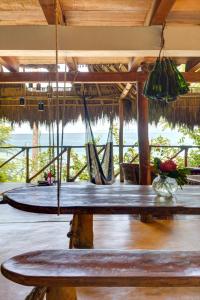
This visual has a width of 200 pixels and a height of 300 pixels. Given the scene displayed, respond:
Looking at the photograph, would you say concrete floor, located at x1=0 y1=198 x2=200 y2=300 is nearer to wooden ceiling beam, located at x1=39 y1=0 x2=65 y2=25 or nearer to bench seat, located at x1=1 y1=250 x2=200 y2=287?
bench seat, located at x1=1 y1=250 x2=200 y2=287

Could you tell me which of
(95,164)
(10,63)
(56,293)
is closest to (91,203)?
(56,293)

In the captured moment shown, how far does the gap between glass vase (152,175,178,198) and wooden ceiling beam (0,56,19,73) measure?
92.0 inches

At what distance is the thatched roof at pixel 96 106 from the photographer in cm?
720

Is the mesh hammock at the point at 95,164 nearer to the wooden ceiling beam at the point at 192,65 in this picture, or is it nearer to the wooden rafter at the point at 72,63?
the wooden rafter at the point at 72,63

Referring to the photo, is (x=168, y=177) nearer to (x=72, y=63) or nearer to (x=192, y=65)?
(x=72, y=63)

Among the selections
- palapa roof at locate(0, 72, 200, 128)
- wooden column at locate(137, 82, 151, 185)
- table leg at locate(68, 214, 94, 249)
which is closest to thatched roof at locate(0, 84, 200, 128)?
palapa roof at locate(0, 72, 200, 128)

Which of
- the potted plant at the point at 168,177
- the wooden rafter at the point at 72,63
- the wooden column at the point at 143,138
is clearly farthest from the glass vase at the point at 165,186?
the wooden rafter at the point at 72,63

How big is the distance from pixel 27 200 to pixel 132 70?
101 inches

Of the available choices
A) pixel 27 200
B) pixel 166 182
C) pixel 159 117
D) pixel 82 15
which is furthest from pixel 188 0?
pixel 159 117

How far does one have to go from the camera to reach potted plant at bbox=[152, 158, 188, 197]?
209 centimetres

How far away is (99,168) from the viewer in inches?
202

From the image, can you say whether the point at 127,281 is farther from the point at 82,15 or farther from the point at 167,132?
the point at 167,132

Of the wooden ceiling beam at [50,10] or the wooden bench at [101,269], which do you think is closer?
the wooden bench at [101,269]

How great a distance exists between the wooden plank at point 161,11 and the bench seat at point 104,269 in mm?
1760
